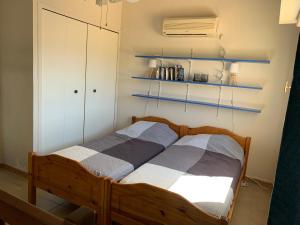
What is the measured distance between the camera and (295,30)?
2.77m

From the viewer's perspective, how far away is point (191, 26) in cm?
311

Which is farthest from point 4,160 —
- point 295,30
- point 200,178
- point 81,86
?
point 295,30

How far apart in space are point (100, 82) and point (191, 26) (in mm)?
1534

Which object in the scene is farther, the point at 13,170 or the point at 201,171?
the point at 13,170

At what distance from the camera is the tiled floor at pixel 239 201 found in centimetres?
235

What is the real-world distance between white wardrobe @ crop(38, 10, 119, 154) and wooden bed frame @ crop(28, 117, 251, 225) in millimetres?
832

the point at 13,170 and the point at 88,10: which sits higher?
the point at 88,10

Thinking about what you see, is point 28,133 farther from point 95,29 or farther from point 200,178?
point 200,178

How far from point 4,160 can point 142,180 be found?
2.19 m

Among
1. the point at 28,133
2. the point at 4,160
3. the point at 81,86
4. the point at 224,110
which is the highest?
the point at 81,86

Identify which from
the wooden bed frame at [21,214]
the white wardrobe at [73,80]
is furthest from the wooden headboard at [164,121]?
the wooden bed frame at [21,214]

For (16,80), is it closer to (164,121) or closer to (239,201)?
(164,121)

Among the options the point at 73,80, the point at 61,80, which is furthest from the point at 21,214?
the point at 73,80

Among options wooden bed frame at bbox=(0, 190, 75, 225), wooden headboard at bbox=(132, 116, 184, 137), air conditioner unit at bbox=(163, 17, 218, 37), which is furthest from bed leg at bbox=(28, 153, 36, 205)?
air conditioner unit at bbox=(163, 17, 218, 37)
